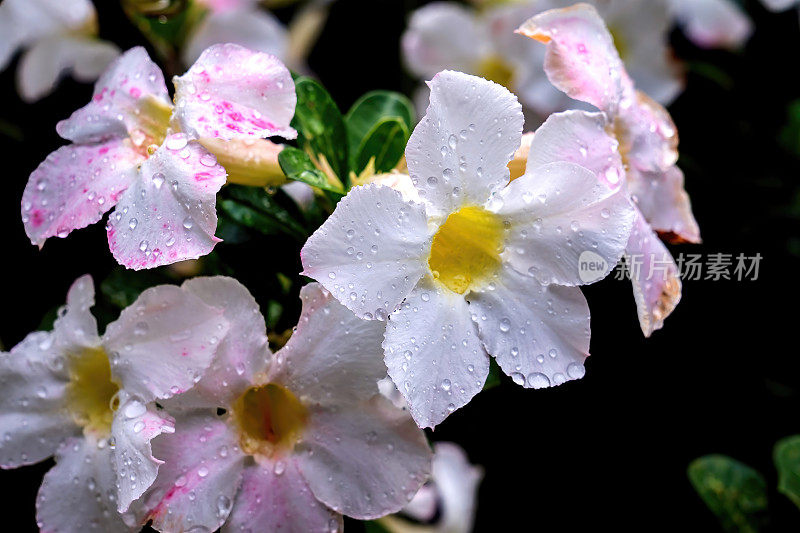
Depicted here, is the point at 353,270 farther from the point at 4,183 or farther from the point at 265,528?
the point at 4,183

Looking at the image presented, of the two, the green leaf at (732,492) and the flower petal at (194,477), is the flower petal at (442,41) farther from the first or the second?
the flower petal at (194,477)

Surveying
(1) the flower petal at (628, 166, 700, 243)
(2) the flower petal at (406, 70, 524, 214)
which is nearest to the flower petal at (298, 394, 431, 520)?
(2) the flower petal at (406, 70, 524, 214)

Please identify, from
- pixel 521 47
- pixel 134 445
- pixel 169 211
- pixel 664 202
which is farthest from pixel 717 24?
pixel 134 445

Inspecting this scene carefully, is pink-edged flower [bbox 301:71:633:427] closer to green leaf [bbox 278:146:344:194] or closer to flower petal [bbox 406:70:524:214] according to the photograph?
flower petal [bbox 406:70:524:214]

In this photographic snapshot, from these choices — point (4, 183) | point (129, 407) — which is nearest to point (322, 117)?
point (129, 407)

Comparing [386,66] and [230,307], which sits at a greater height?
[230,307]

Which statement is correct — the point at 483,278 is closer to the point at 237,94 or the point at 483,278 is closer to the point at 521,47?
the point at 237,94
